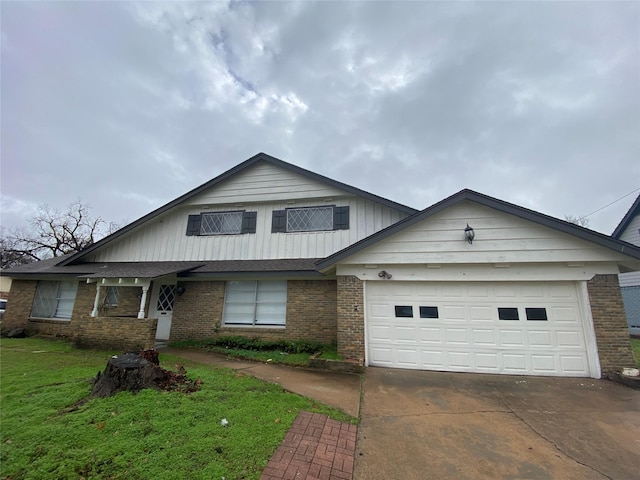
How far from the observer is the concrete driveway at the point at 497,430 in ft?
9.37

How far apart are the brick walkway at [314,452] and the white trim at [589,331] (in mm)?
6346

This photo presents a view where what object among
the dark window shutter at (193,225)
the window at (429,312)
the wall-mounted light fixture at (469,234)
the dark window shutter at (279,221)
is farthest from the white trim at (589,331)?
the dark window shutter at (193,225)

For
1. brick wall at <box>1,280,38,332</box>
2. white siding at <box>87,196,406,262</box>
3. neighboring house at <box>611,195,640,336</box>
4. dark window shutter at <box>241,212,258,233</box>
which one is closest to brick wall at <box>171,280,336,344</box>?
white siding at <box>87,196,406,262</box>

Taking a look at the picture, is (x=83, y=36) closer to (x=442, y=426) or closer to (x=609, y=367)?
(x=442, y=426)

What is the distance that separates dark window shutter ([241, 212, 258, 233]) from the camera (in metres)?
10.6

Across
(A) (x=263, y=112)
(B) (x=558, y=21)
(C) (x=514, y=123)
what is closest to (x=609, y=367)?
(B) (x=558, y=21)

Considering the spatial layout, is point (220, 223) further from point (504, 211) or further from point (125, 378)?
point (504, 211)

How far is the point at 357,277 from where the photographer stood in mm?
7375

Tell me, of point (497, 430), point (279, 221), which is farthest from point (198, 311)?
point (497, 430)

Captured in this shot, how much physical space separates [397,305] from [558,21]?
10.2m

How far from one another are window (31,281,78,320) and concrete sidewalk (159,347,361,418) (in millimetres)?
6603

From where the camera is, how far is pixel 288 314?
9.13 m

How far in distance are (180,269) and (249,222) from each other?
10.0 ft

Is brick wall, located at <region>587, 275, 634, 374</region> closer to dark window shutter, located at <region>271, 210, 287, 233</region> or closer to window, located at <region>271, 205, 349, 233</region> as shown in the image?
window, located at <region>271, 205, 349, 233</region>
